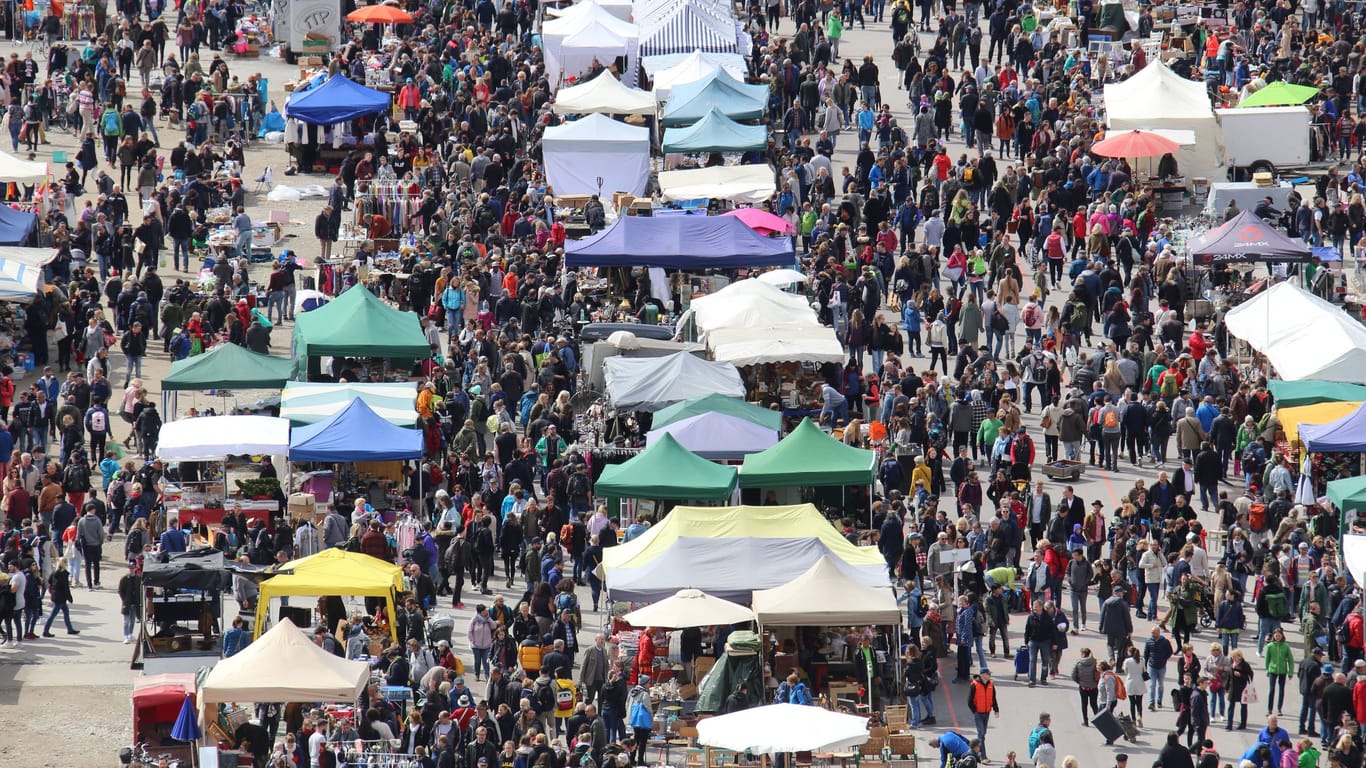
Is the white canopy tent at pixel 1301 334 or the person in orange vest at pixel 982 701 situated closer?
the person in orange vest at pixel 982 701

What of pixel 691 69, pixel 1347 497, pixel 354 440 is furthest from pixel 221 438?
pixel 691 69

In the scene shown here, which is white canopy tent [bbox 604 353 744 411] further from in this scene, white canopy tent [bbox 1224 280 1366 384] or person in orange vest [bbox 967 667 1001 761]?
person in orange vest [bbox 967 667 1001 761]

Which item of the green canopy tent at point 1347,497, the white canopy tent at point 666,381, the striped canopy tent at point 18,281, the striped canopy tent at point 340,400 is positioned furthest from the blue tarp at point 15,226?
the green canopy tent at point 1347,497

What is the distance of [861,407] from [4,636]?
1246 centimetres

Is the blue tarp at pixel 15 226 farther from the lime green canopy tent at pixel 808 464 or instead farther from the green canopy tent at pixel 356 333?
the lime green canopy tent at pixel 808 464

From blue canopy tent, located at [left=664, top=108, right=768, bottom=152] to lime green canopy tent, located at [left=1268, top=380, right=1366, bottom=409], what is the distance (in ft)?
43.5

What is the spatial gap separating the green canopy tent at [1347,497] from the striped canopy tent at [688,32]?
22116mm

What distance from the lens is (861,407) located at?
123 ft

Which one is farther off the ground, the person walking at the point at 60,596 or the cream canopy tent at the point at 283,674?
the cream canopy tent at the point at 283,674

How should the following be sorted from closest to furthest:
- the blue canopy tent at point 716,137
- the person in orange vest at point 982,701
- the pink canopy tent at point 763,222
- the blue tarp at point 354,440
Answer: the person in orange vest at point 982,701, the blue tarp at point 354,440, the pink canopy tent at point 763,222, the blue canopy tent at point 716,137

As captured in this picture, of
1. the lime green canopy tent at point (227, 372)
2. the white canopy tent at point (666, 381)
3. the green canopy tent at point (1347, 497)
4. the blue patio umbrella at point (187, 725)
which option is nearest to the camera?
the blue patio umbrella at point (187, 725)

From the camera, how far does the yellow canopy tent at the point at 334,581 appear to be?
29.8 metres

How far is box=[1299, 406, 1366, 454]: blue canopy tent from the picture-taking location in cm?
3291

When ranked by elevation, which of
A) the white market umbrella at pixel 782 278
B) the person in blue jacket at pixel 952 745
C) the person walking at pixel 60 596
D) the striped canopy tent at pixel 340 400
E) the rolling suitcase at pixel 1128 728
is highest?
the person in blue jacket at pixel 952 745
